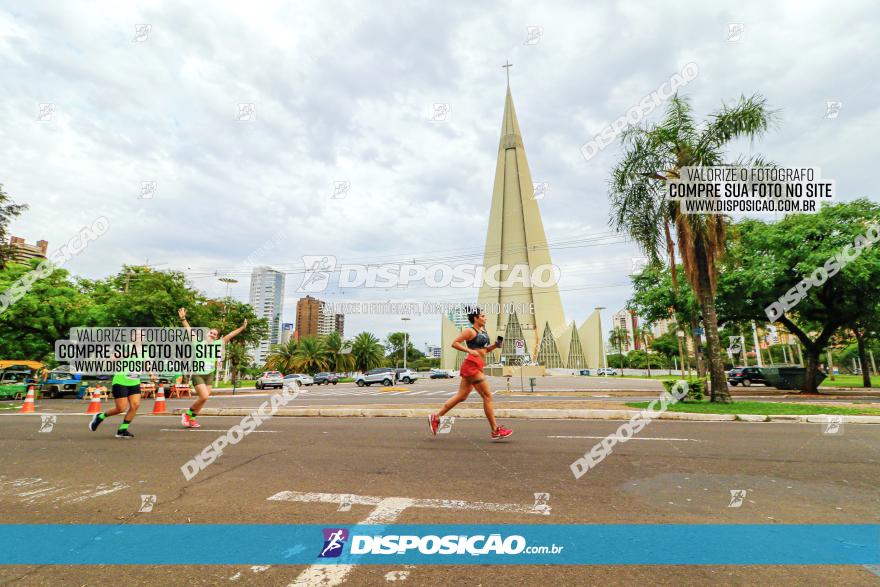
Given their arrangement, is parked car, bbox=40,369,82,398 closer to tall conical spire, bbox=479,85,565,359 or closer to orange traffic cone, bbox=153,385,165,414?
orange traffic cone, bbox=153,385,165,414

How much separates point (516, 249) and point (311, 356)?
46.3m

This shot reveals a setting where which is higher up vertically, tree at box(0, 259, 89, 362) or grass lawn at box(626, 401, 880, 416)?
tree at box(0, 259, 89, 362)

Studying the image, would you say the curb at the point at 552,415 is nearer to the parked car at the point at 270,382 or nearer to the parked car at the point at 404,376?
the parked car at the point at 270,382

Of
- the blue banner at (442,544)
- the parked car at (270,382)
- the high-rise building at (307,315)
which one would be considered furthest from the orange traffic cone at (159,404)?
the high-rise building at (307,315)

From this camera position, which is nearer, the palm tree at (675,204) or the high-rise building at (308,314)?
the palm tree at (675,204)

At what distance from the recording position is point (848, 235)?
1677 centimetres

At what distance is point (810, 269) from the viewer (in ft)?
53.9

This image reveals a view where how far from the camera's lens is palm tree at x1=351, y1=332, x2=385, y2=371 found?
6625 cm

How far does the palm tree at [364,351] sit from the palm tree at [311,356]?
474 cm

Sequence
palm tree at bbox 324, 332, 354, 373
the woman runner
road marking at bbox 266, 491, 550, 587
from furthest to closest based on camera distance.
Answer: palm tree at bbox 324, 332, 354, 373 < the woman runner < road marking at bbox 266, 491, 550, 587

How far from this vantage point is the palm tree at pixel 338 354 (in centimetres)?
6336

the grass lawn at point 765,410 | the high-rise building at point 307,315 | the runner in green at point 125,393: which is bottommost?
the grass lawn at point 765,410

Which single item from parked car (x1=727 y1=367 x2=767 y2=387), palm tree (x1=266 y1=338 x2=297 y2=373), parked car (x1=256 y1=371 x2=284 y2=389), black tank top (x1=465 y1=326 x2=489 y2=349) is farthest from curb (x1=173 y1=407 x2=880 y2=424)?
palm tree (x1=266 y1=338 x2=297 y2=373)

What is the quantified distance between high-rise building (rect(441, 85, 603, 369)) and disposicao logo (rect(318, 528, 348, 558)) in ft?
272
